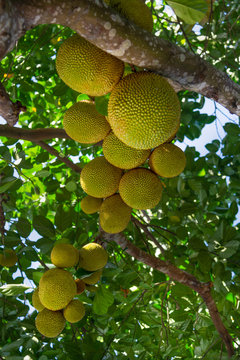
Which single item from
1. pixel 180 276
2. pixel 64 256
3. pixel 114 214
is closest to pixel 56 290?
pixel 64 256

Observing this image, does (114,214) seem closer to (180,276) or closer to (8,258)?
(180,276)

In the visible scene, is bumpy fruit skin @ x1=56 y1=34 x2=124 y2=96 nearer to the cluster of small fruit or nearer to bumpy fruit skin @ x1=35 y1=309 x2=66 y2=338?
the cluster of small fruit

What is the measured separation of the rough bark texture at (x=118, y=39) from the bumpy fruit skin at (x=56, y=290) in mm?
893

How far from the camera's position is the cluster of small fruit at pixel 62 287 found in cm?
133

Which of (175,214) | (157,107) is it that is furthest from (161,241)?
(157,107)

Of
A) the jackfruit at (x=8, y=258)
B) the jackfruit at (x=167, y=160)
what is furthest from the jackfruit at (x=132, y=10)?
the jackfruit at (x=8, y=258)

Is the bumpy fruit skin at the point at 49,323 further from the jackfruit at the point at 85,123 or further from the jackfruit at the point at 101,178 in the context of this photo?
the jackfruit at the point at 85,123

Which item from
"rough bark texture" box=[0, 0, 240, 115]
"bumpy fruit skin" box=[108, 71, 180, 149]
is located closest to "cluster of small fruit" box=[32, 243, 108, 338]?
"bumpy fruit skin" box=[108, 71, 180, 149]

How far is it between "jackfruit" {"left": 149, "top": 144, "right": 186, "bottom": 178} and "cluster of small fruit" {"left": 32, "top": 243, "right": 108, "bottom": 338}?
1.53 feet

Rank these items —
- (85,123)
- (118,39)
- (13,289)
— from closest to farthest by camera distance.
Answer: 1. (118,39)
2. (85,123)
3. (13,289)

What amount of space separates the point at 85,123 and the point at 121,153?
7.2 inches

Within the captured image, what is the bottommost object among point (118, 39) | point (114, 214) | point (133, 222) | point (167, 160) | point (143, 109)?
point (133, 222)

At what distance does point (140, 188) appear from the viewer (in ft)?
4.50

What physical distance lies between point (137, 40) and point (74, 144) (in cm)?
170
